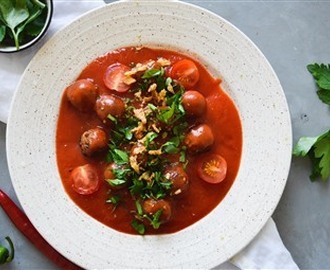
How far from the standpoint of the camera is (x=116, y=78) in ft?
10.2

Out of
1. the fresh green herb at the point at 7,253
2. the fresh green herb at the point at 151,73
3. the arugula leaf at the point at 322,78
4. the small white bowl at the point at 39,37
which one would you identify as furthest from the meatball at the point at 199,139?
the fresh green herb at the point at 7,253

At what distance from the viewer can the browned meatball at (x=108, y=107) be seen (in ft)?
9.90

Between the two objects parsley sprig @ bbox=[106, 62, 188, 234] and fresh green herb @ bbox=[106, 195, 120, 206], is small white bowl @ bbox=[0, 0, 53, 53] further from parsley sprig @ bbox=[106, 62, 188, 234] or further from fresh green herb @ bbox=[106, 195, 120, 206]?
fresh green herb @ bbox=[106, 195, 120, 206]

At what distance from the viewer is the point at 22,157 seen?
311cm

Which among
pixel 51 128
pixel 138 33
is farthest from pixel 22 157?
pixel 138 33

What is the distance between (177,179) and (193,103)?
15.5 inches

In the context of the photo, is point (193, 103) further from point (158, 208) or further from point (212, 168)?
point (158, 208)

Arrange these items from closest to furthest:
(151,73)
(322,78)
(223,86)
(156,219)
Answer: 1. (156,219)
2. (151,73)
3. (223,86)
4. (322,78)

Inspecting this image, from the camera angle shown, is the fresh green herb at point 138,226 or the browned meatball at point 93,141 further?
the fresh green herb at point 138,226

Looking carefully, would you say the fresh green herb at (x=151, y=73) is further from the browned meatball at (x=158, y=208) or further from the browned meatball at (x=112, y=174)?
the browned meatball at (x=158, y=208)

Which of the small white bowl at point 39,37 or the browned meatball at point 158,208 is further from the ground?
the small white bowl at point 39,37

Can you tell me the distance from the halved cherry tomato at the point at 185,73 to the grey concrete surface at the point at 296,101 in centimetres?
49

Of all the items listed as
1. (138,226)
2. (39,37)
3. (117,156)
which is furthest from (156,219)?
(39,37)

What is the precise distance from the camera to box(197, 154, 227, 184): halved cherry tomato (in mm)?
3090
